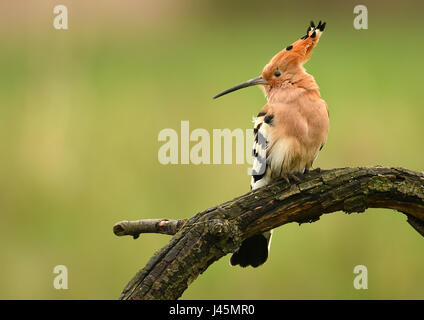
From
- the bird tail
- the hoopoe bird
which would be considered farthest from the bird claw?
the bird tail

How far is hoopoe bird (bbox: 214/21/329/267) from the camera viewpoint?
193 cm

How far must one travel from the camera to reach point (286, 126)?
1944 mm

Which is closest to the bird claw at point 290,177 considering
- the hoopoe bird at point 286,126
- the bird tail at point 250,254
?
the hoopoe bird at point 286,126

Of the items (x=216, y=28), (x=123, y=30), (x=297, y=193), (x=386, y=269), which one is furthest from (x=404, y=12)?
(x=297, y=193)

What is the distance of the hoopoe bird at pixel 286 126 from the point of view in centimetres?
193

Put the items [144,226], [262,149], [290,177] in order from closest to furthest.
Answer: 1. [144,226]
2. [290,177]
3. [262,149]

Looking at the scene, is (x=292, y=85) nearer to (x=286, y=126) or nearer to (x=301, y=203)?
(x=286, y=126)

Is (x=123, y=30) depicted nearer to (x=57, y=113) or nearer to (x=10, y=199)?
(x=57, y=113)

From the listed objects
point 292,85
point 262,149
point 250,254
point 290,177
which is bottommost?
point 250,254

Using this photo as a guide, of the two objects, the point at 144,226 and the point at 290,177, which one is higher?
the point at 290,177

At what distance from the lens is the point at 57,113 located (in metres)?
5.04

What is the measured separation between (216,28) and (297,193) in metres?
7.09

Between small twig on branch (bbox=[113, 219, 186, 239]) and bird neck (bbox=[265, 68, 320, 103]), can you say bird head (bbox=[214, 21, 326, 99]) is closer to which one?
bird neck (bbox=[265, 68, 320, 103])

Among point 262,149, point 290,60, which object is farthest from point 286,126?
point 290,60
